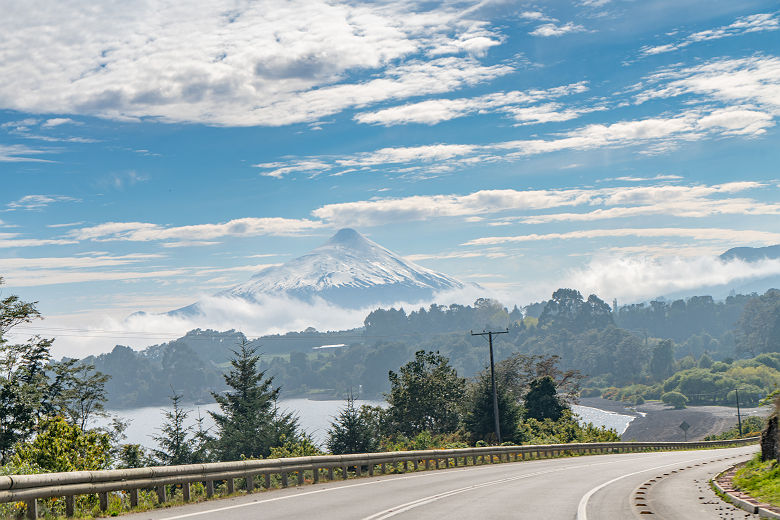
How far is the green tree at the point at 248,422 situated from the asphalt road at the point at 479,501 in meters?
46.5

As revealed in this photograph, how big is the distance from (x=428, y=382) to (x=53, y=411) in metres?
42.8

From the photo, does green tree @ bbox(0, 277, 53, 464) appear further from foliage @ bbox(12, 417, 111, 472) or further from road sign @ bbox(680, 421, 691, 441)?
road sign @ bbox(680, 421, 691, 441)

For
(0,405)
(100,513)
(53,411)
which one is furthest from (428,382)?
(100,513)

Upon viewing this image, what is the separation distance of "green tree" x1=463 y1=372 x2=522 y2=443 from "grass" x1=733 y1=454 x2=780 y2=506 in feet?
136

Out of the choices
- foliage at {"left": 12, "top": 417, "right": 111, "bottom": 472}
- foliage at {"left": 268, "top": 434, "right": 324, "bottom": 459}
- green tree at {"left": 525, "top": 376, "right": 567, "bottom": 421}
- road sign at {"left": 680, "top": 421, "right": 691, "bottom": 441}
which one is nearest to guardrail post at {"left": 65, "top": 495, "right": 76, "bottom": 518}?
foliage at {"left": 12, "top": 417, "right": 111, "bottom": 472}

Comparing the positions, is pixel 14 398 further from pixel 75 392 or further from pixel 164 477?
pixel 164 477

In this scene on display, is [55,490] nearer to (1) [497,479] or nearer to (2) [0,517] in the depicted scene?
(2) [0,517]

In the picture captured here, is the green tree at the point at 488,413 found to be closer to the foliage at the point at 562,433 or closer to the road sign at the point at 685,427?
the foliage at the point at 562,433

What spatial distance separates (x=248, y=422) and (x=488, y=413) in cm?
2617

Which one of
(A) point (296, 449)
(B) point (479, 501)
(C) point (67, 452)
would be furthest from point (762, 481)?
(A) point (296, 449)

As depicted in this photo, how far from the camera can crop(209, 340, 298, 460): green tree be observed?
237 ft

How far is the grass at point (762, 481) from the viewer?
48.0ft

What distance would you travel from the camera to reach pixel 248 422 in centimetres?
7550

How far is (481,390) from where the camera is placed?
205ft
